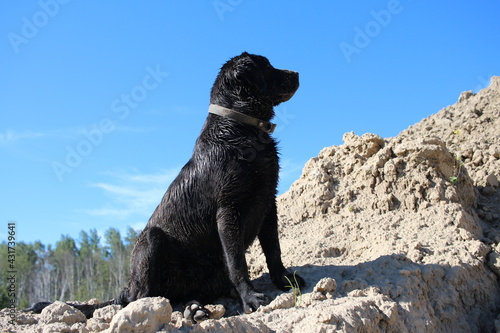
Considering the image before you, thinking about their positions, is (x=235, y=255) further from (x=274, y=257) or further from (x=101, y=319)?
(x=101, y=319)

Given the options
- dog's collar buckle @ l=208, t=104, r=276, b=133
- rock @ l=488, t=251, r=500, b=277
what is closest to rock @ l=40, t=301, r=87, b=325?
dog's collar buckle @ l=208, t=104, r=276, b=133

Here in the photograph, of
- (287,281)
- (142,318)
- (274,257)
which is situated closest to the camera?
(142,318)

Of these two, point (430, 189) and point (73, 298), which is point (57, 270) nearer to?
point (73, 298)

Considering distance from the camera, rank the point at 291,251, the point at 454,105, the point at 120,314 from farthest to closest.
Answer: the point at 454,105 < the point at 291,251 < the point at 120,314

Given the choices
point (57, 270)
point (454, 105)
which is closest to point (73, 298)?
point (57, 270)

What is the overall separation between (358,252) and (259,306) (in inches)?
74.1

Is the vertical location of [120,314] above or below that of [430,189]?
below

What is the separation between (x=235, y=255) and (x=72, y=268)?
45.9 m

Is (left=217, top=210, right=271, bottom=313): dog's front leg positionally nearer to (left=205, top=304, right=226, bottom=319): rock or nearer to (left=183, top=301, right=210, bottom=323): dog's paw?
(left=205, top=304, right=226, bottom=319): rock

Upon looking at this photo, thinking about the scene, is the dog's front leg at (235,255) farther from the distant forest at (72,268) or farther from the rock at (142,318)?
the distant forest at (72,268)

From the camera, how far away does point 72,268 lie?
150ft

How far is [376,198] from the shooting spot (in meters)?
5.99

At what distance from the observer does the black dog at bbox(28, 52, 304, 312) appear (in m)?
4.21

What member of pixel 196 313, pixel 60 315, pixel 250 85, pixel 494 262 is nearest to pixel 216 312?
pixel 196 313
